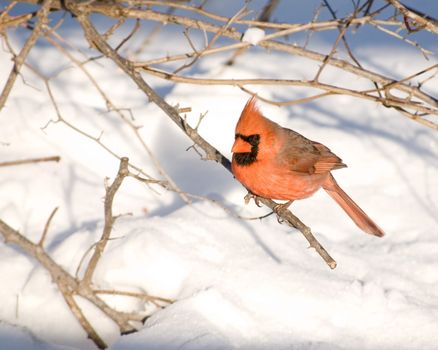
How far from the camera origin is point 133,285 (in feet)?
9.83

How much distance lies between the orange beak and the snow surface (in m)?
0.64

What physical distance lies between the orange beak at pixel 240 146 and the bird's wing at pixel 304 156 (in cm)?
20

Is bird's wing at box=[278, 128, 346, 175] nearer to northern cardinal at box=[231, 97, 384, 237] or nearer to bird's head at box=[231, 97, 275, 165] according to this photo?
northern cardinal at box=[231, 97, 384, 237]

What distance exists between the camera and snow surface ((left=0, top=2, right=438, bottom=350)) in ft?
9.14

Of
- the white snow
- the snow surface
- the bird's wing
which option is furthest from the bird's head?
the snow surface

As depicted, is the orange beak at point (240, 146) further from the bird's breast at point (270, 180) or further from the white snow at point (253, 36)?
the white snow at point (253, 36)

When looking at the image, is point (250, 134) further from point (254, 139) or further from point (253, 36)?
point (253, 36)

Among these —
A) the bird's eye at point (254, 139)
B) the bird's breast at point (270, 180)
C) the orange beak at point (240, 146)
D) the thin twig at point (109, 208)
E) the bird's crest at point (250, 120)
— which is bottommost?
the thin twig at point (109, 208)

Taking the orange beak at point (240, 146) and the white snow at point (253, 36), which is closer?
the orange beak at point (240, 146)

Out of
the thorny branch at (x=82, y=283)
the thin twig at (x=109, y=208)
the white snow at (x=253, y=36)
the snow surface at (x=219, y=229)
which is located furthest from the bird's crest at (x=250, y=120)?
the snow surface at (x=219, y=229)

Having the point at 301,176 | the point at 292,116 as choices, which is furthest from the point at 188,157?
the point at 301,176

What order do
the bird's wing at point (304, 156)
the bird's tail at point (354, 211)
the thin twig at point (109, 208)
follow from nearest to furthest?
the thin twig at point (109, 208) < the bird's wing at point (304, 156) < the bird's tail at point (354, 211)

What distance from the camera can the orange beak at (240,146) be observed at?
2.47 meters

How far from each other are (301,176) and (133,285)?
32.2 inches
